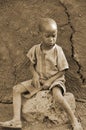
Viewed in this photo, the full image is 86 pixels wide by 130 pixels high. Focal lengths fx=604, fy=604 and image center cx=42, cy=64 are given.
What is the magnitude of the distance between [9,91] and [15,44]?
382mm

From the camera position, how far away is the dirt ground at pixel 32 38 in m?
4.14

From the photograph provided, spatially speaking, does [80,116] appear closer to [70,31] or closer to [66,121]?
[66,121]

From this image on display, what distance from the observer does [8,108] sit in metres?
3.95

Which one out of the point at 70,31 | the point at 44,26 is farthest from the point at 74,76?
the point at 44,26

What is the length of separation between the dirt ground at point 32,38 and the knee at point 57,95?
288 millimetres

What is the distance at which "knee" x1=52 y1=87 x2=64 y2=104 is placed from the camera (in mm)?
3639

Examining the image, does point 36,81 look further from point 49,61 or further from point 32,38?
point 32,38

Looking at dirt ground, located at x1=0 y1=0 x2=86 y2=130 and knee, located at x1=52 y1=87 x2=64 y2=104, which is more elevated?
dirt ground, located at x1=0 y1=0 x2=86 y2=130

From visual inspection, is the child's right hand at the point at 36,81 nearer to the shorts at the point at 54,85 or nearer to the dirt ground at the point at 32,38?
the shorts at the point at 54,85

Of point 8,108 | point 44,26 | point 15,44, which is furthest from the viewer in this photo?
point 15,44

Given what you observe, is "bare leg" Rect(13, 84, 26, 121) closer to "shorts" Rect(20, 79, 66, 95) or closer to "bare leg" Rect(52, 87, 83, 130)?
"shorts" Rect(20, 79, 66, 95)

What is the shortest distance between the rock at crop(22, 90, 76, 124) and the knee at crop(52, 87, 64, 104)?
47 millimetres

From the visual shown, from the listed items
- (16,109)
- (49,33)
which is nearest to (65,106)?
(16,109)

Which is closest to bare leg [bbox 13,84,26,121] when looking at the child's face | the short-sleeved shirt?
the short-sleeved shirt
